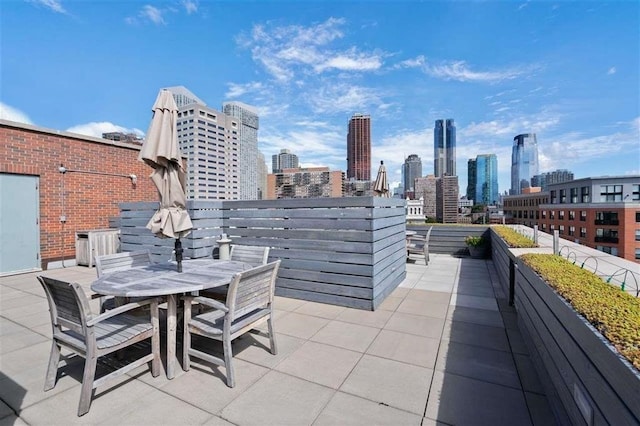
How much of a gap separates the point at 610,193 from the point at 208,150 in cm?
6162

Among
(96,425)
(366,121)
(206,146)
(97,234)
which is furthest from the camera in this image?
(366,121)

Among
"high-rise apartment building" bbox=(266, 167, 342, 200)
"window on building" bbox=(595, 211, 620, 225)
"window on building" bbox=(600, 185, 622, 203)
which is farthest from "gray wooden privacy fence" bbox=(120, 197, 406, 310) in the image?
"window on building" bbox=(600, 185, 622, 203)

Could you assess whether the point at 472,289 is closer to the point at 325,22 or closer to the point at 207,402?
the point at 207,402

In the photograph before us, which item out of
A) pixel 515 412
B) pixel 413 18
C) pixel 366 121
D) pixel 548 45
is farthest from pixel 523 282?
pixel 366 121

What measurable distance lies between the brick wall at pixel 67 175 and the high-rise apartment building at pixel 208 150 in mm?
12511

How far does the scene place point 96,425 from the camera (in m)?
1.99

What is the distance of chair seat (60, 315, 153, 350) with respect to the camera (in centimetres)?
228

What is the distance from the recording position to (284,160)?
105 meters

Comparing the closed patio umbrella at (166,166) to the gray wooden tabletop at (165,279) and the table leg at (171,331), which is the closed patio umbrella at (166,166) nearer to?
the gray wooden tabletop at (165,279)

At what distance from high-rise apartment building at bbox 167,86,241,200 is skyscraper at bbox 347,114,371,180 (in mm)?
74279

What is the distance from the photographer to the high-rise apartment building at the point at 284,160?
104188 millimetres

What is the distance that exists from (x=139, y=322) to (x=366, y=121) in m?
112

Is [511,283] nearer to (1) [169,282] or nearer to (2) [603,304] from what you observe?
(2) [603,304]

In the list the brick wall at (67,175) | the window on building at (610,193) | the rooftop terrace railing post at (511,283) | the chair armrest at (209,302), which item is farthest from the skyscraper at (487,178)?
the chair armrest at (209,302)
